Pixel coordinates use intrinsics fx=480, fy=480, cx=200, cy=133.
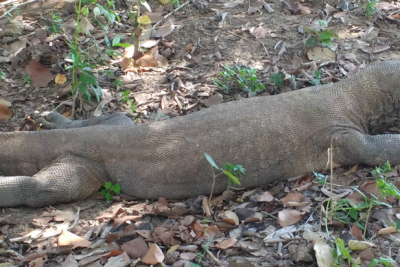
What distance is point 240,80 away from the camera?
483 centimetres

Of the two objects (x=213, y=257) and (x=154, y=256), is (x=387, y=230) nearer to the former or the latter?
(x=213, y=257)

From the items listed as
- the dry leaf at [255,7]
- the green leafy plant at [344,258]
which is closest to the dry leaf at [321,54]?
the dry leaf at [255,7]

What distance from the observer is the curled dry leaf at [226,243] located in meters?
3.07

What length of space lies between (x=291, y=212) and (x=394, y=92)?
1.75 meters

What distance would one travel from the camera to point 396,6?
5895 millimetres

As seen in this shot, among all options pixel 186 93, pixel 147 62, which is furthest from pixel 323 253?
pixel 147 62

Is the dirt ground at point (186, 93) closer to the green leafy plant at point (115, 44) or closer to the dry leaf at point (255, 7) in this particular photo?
the dry leaf at point (255, 7)

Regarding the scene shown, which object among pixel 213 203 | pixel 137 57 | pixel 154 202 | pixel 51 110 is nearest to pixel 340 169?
pixel 213 203

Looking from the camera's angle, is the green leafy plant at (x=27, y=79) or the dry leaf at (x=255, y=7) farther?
the dry leaf at (x=255, y=7)

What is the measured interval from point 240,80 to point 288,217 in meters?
1.91

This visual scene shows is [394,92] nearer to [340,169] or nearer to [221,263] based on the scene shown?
[340,169]

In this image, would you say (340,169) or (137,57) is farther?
(137,57)

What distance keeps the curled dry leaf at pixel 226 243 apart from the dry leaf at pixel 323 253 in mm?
537

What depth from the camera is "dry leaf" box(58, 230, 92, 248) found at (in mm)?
3234
